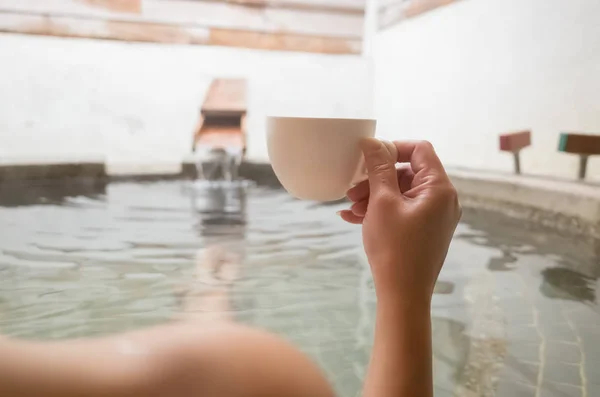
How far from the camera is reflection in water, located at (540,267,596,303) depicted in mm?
1354

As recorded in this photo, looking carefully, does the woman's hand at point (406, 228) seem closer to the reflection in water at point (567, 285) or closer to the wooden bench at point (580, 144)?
the reflection in water at point (567, 285)

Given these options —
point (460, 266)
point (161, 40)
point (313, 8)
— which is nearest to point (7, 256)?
point (460, 266)

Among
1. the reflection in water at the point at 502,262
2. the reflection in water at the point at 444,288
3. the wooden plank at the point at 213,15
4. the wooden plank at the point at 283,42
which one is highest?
the wooden plank at the point at 213,15

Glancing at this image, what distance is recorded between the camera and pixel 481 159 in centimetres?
360

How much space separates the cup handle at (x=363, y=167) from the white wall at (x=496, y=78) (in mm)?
2325

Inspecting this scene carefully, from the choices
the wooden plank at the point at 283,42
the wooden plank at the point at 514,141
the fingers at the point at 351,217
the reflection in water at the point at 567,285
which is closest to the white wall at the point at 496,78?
the wooden plank at the point at 514,141

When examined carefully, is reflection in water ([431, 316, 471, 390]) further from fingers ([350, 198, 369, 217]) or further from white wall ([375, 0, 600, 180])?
white wall ([375, 0, 600, 180])

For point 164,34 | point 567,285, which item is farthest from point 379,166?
point 164,34

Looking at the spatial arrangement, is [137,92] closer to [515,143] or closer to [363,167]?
[515,143]

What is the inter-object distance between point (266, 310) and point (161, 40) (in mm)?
3850

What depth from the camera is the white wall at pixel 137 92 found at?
4.28m

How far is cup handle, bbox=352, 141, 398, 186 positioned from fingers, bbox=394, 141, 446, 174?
0.01m

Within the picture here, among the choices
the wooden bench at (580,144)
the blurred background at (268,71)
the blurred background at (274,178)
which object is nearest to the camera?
the blurred background at (274,178)

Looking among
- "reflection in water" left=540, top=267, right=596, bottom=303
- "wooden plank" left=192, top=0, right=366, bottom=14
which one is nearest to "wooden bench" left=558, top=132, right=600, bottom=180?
"reflection in water" left=540, top=267, right=596, bottom=303
